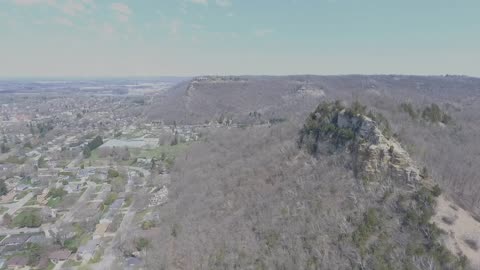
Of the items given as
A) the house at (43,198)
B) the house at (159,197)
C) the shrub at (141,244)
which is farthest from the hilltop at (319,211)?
the house at (43,198)

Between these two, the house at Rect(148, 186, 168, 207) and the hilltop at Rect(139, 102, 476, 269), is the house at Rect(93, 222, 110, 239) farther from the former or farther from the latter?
the house at Rect(148, 186, 168, 207)

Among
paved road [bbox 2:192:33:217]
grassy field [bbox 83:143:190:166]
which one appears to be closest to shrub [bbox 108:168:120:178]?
grassy field [bbox 83:143:190:166]

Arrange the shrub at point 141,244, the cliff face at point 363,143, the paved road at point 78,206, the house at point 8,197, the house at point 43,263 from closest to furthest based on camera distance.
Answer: the cliff face at point 363,143, the house at point 43,263, the shrub at point 141,244, the paved road at point 78,206, the house at point 8,197

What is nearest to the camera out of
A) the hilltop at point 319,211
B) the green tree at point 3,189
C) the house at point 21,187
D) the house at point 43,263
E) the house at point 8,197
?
the hilltop at point 319,211

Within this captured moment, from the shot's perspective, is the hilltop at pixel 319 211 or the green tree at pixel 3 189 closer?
the hilltop at pixel 319 211

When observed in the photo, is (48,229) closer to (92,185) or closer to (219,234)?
(92,185)

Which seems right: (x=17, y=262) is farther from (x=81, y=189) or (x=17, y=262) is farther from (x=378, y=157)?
(x=378, y=157)

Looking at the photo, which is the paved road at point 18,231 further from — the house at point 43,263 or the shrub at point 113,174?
the shrub at point 113,174
